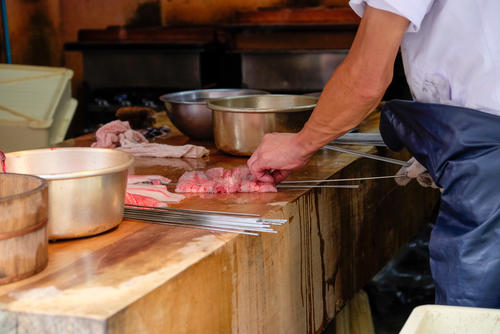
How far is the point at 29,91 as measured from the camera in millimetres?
4332

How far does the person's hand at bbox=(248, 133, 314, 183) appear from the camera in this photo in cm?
198

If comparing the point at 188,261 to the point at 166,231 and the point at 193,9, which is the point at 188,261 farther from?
the point at 193,9

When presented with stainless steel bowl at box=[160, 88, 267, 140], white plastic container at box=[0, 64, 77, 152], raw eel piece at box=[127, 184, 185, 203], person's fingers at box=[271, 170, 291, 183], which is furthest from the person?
white plastic container at box=[0, 64, 77, 152]

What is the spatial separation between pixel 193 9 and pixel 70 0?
5.13 feet

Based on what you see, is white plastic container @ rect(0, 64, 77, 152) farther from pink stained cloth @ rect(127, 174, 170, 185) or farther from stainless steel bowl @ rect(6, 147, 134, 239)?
stainless steel bowl @ rect(6, 147, 134, 239)

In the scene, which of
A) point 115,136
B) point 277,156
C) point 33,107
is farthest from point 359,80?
point 33,107

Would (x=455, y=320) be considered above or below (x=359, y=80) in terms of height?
below

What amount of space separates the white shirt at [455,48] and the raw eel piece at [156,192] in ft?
2.62

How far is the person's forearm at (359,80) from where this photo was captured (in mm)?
1567

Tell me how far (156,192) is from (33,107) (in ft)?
8.53

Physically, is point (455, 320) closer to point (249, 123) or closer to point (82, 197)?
point (82, 197)

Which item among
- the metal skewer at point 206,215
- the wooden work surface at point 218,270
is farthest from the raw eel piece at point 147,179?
the metal skewer at point 206,215

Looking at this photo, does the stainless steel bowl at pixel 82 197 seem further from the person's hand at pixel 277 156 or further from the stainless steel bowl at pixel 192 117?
the stainless steel bowl at pixel 192 117

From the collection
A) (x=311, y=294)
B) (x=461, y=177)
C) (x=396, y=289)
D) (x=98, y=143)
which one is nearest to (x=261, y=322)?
(x=311, y=294)
